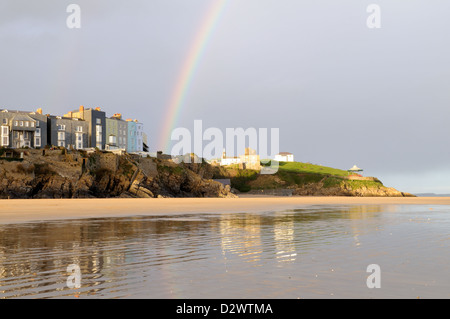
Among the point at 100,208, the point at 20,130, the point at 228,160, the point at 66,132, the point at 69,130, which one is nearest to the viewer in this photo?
the point at 100,208

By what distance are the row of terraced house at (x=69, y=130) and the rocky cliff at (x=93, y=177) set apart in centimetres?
3545

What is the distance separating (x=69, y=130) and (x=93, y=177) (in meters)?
48.7

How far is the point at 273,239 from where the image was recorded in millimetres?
15219

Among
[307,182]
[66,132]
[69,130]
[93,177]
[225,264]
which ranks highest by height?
[69,130]

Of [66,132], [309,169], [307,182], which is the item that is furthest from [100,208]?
[309,169]

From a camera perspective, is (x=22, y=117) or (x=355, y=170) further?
(x=355, y=170)

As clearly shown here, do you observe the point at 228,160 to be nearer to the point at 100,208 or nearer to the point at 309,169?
the point at 309,169

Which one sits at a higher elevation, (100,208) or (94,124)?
(94,124)

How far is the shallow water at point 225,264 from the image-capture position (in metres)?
7.60

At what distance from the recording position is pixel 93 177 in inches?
2977

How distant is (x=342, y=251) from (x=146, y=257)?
5803mm

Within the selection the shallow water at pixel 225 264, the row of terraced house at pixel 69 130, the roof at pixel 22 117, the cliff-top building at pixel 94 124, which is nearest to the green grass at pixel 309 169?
the row of terraced house at pixel 69 130

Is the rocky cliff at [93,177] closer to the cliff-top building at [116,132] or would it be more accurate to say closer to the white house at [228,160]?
the cliff-top building at [116,132]
